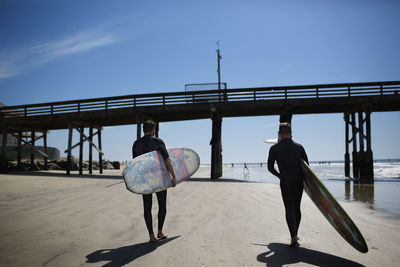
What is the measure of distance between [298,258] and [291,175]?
3.11 ft

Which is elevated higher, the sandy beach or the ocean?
the sandy beach

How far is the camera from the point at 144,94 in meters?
12.6

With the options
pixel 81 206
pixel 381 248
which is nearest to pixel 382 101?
pixel 381 248

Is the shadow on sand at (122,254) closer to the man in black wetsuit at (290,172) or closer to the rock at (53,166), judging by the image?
the man in black wetsuit at (290,172)

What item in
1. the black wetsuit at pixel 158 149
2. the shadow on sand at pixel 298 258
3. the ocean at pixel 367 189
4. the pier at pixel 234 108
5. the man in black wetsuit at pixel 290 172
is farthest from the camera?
the pier at pixel 234 108

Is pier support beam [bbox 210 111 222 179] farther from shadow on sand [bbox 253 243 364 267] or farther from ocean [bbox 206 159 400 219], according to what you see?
shadow on sand [bbox 253 243 364 267]

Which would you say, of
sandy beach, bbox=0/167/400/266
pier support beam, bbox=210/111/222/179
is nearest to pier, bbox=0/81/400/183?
pier support beam, bbox=210/111/222/179

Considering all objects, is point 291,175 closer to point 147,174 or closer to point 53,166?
point 147,174

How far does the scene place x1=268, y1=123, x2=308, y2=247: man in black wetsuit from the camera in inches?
116

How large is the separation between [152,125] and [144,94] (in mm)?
9860

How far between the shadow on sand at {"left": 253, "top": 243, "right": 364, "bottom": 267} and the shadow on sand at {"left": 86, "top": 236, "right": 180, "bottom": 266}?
4.19ft

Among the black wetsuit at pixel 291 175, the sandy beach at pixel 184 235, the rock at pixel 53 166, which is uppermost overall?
the black wetsuit at pixel 291 175

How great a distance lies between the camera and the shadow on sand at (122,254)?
2443 mm

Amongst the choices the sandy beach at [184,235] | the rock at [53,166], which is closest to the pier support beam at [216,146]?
the sandy beach at [184,235]
